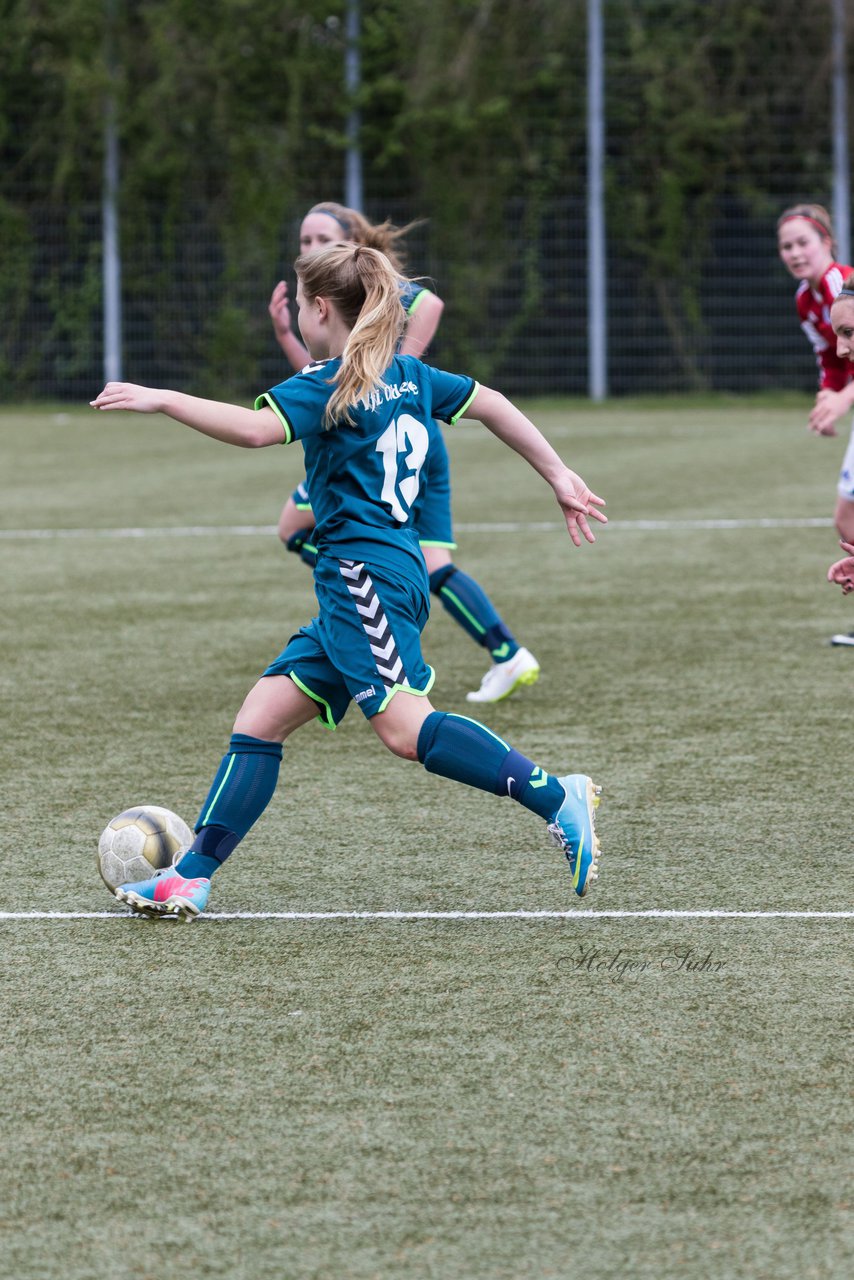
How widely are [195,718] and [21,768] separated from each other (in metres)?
0.85

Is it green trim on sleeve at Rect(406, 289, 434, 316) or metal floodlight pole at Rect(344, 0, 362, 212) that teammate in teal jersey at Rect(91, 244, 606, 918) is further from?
metal floodlight pole at Rect(344, 0, 362, 212)

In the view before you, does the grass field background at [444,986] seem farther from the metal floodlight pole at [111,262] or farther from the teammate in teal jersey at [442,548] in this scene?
the metal floodlight pole at [111,262]

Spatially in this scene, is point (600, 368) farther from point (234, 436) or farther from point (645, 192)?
point (234, 436)

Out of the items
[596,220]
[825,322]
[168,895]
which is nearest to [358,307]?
[168,895]

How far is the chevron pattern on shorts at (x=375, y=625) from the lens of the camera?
4.02 meters

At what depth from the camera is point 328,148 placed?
77.2 ft

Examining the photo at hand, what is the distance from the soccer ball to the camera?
4.27 metres

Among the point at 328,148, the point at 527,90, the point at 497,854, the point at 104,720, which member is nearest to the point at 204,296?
the point at 328,148

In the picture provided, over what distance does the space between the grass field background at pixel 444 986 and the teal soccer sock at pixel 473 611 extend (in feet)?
0.66

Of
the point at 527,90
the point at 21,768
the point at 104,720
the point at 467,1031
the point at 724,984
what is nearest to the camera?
the point at 467,1031

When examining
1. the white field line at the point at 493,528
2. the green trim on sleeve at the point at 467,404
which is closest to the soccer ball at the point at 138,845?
the green trim on sleeve at the point at 467,404

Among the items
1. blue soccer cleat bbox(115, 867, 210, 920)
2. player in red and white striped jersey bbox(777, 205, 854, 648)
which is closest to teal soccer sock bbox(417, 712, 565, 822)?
blue soccer cleat bbox(115, 867, 210, 920)

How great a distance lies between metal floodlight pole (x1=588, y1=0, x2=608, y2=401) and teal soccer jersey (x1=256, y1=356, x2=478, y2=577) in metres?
19.7

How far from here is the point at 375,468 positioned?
A: 4.06 meters
